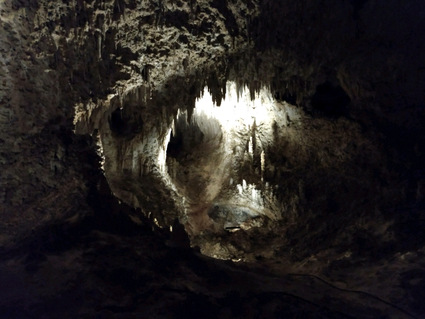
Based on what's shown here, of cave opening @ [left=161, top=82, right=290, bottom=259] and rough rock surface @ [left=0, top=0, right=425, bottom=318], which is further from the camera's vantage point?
cave opening @ [left=161, top=82, right=290, bottom=259]

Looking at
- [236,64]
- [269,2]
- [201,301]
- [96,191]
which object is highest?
[269,2]

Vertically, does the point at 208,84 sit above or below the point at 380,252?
above

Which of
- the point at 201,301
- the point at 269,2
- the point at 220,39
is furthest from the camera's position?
the point at 201,301

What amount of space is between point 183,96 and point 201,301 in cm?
262

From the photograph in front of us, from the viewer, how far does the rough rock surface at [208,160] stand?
3.33 metres

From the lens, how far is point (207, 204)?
5.57 metres

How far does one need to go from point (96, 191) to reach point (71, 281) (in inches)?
49.7

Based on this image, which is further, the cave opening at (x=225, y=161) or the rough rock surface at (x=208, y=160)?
the cave opening at (x=225, y=161)

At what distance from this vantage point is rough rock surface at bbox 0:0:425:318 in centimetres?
333

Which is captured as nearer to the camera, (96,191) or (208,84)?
(96,191)

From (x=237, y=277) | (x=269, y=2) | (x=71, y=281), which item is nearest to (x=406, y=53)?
(x=269, y=2)

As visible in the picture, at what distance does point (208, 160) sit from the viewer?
5.32m

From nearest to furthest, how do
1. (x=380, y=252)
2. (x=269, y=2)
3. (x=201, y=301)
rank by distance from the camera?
(x=269, y=2), (x=380, y=252), (x=201, y=301)

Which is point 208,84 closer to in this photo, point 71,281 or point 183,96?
point 183,96
